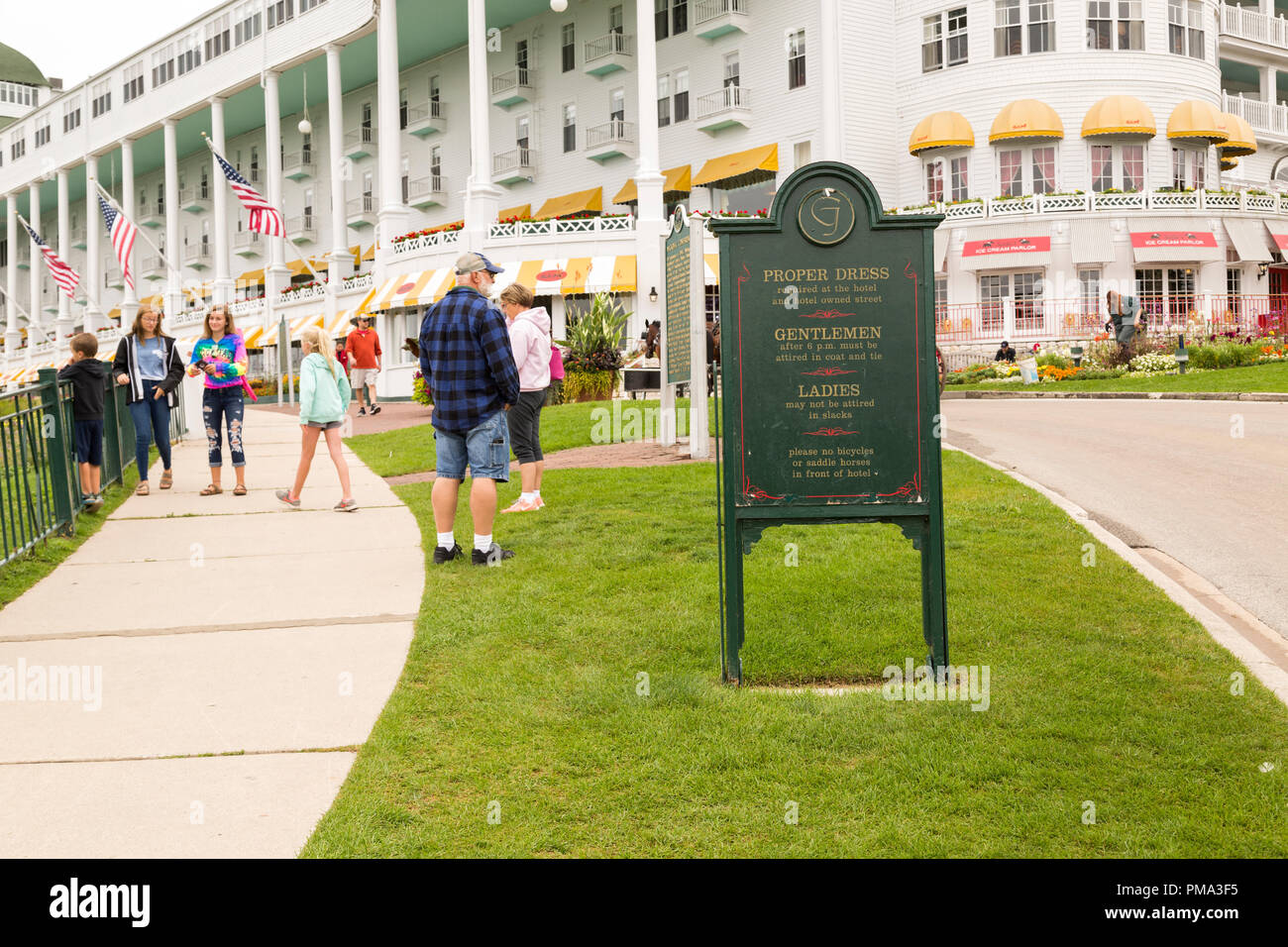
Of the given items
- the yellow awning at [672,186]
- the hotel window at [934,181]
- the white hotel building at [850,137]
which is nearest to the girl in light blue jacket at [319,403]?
the white hotel building at [850,137]

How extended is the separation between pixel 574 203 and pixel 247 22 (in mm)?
20082

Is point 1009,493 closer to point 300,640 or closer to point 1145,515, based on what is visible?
point 1145,515

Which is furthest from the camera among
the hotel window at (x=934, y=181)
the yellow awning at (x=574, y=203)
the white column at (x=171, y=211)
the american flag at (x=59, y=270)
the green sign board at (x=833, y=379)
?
the white column at (x=171, y=211)

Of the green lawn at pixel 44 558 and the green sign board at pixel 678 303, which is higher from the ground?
Result: the green sign board at pixel 678 303

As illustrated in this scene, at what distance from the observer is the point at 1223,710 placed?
4.68 m

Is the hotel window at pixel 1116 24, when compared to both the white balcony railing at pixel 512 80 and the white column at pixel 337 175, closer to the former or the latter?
the white balcony railing at pixel 512 80

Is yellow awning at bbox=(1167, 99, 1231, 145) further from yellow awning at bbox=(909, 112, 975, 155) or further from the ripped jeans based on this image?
the ripped jeans

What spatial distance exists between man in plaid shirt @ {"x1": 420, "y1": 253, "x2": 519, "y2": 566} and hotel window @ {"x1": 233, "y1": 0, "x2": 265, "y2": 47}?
4845cm

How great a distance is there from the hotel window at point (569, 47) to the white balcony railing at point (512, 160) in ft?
11.4

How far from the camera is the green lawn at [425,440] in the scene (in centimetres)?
1486

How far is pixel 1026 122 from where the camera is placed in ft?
114

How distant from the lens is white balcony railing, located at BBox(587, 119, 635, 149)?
40.5m

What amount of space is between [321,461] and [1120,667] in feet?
41.1
